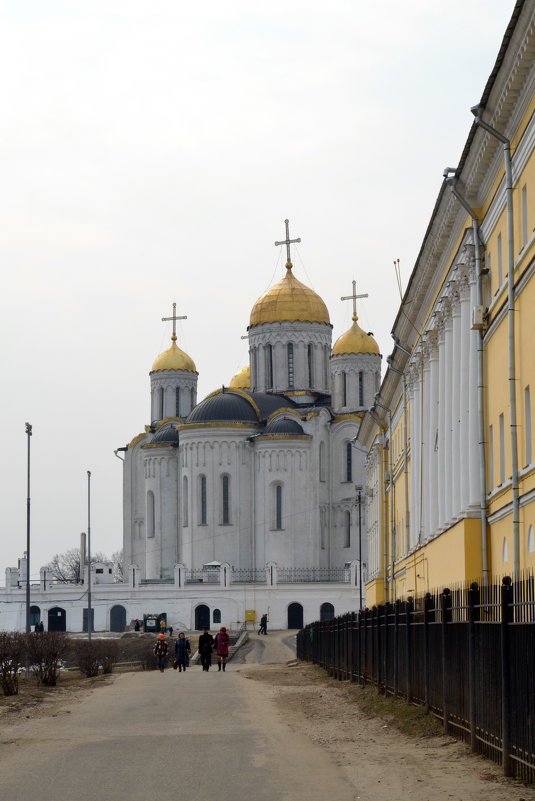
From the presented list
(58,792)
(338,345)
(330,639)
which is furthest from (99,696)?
(338,345)

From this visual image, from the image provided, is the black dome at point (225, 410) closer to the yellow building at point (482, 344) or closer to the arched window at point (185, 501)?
the arched window at point (185, 501)

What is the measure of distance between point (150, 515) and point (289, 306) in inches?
570

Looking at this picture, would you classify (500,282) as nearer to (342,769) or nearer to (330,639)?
(342,769)

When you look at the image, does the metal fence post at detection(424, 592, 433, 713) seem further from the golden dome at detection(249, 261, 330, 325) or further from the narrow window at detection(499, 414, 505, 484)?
the golden dome at detection(249, 261, 330, 325)

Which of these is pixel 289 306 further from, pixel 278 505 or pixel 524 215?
pixel 524 215

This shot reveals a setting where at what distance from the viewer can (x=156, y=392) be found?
295 feet

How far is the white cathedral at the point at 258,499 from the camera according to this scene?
72188 mm

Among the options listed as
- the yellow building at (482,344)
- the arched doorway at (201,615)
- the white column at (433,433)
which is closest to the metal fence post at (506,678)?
the yellow building at (482,344)

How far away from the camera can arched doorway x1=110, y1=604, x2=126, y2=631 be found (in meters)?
73.9

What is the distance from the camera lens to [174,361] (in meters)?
89.2

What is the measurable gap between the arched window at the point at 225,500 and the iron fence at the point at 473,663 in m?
56.1

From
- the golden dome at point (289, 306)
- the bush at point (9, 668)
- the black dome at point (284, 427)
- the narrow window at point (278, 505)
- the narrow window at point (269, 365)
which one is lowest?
the bush at point (9, 668)

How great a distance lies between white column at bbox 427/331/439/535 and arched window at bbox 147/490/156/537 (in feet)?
178

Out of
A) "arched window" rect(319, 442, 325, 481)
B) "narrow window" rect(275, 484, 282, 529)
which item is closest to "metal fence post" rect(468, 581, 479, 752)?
"narrow window" rect(275, 484, 282, 529)
